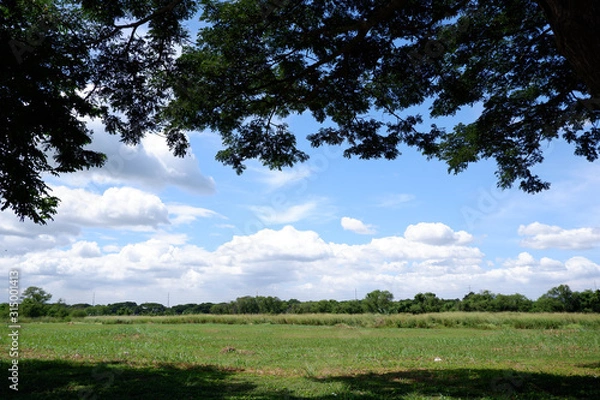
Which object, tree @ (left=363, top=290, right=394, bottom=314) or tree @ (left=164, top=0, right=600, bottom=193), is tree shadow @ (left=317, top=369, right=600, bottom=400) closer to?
tree @ (left=164, top=0, right=600, bottom=193)

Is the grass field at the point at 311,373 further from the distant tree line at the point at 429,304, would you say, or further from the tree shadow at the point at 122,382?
the distant tree line at the point at 429,304

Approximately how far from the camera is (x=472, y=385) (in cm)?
859

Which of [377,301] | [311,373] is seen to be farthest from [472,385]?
[377,301]

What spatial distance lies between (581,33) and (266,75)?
5.56 metres

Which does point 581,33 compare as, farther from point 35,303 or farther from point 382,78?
point 35,303

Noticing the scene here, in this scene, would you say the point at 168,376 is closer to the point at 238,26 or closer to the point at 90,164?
the point at 90,164

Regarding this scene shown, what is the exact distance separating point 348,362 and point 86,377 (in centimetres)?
721

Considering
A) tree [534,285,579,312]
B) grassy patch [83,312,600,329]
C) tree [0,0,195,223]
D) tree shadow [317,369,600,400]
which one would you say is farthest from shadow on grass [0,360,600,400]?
tree [534,285,579,312]

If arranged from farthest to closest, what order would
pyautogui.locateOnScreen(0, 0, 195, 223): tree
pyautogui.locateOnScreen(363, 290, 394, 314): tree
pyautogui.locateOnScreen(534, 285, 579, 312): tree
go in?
pyautogui.locateOnScreen(363, 290, 394, 314): tree → pyautogui.locateOnScreen(534, 285, 579, 312): tree → pyautogui.locateOnScreen(0, 0, 195, 223): tree

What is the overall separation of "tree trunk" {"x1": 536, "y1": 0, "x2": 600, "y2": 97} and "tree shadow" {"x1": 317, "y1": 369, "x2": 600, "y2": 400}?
5.70 metres

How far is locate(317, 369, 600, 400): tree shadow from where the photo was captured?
306 inches

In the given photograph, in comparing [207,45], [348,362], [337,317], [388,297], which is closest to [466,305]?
[388,297]

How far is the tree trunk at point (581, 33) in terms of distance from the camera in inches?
179

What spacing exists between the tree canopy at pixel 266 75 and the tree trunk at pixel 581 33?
2.34 metres
